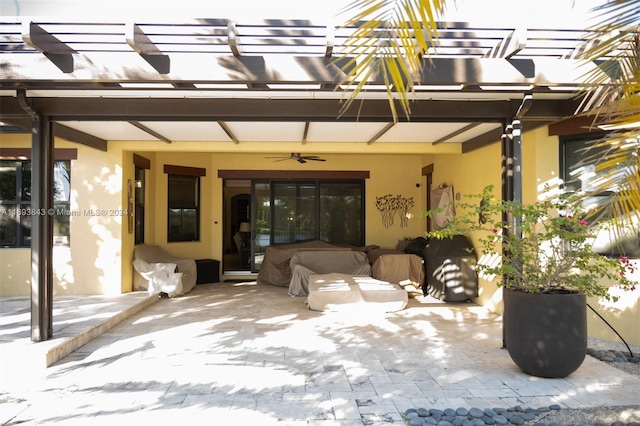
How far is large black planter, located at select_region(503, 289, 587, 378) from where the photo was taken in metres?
3.99

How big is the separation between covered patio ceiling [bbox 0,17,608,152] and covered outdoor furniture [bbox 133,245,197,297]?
11.5ft

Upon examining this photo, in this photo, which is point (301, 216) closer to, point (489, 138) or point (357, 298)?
point (357, 298)

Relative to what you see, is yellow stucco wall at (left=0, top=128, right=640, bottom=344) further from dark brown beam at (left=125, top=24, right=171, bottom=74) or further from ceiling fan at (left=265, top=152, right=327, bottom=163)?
dark brown beam at (left=125, top=24, right=171, bottom=74)

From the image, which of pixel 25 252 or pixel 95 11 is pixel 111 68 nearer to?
pixel 95 11

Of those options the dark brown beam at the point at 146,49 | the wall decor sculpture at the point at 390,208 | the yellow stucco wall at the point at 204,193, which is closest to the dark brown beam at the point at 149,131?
the yellow stucco wall at the point at 204,193

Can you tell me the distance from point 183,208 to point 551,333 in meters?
7.63

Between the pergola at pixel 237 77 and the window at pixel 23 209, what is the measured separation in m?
2.22

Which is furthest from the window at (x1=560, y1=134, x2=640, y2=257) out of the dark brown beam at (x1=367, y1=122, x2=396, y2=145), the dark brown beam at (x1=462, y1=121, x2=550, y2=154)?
the dark brown beam at (x1=367, y1=122, x2=396, y2=145)

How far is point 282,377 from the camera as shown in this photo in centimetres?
420

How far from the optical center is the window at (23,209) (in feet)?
26.2

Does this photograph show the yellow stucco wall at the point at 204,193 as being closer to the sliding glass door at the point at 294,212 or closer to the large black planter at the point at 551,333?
the sliding glass door at the point at 294,212

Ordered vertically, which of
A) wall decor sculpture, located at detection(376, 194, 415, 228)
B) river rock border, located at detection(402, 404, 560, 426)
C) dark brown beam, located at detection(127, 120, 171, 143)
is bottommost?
river rock border, located at detection(402, 404, 560, 426)

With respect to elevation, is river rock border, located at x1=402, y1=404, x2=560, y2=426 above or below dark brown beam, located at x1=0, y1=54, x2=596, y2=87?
below

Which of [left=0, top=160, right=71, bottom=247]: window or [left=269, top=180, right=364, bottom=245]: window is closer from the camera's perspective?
[left=0, top=160, right=71, bottom=247]: window
